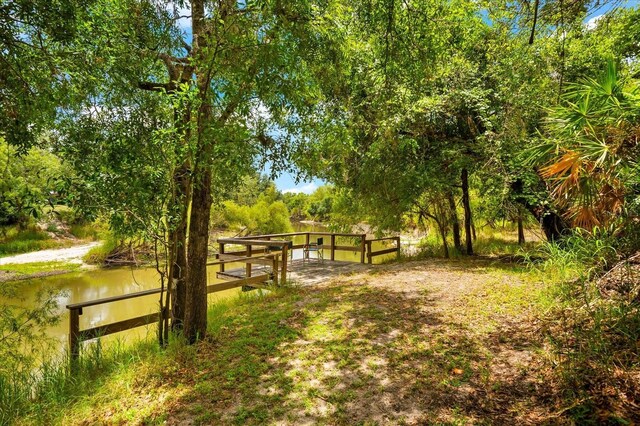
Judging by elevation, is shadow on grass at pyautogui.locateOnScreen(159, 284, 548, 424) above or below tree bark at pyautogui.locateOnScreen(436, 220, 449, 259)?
below

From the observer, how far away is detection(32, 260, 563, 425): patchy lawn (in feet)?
8.04

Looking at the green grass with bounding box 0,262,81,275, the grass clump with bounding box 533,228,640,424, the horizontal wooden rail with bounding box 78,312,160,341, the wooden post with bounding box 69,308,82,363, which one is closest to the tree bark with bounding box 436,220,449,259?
the grass clump with bounding box 533,228,640,424

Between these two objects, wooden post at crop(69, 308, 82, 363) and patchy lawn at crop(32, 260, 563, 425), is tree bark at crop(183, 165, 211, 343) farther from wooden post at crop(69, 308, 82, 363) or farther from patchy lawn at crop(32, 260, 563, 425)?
wooden post at crop(69, 308, 82, 363)

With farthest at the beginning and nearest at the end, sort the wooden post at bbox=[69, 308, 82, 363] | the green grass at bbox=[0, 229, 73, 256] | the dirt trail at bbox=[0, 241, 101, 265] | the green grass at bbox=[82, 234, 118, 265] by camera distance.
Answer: the green grass at bbox=[0, 229, 73, 256] → the green grass at bbox=[82, 234, 118, 265] → the dirt trail at bbox=[0, 241, 101, 265] → the wooden post at bbox=[69, 308, 82, 363]

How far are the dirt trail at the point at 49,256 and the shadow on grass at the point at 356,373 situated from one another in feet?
39.3

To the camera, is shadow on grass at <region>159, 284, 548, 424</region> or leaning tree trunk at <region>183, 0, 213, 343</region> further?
leaning tree trunk at <region>183, 0, 213, 343</region>

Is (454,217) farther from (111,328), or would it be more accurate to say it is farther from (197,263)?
(111,328)

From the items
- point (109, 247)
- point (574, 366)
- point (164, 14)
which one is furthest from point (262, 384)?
point (109, 247)

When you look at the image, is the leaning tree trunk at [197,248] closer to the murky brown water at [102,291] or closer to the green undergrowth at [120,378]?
the green undergrowth at [120,378]

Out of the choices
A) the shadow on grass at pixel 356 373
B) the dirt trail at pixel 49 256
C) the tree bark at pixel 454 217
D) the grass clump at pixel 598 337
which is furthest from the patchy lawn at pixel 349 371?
the dirt trail at pixel 49 256

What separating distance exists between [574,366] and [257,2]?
3756 millimetres

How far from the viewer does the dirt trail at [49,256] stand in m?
12.5

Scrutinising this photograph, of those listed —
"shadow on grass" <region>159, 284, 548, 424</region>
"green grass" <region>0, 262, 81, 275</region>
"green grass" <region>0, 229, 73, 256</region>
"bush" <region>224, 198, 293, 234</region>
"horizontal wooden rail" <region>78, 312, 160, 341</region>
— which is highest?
"bush" <region>224, 198, 293, 234</region>

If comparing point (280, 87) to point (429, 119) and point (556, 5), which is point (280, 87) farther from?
point (429, 119)
